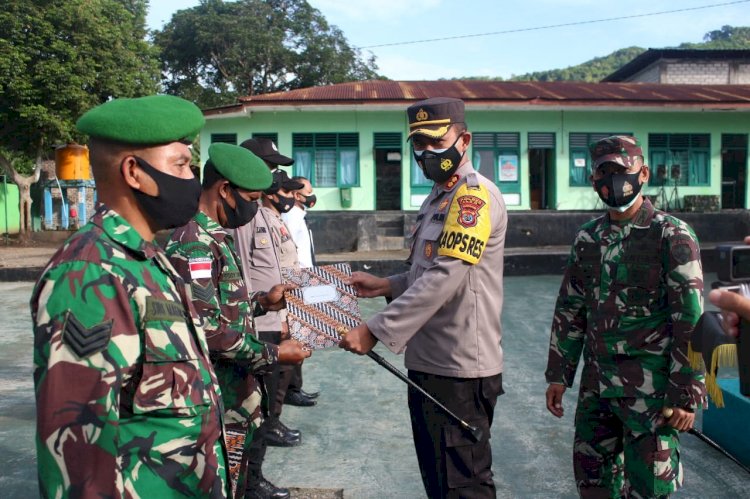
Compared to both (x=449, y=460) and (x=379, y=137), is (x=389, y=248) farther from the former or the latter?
(x=449, y=460)

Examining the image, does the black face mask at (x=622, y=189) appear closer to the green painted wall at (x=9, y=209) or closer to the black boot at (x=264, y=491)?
the black boot at (x=264, y=491)

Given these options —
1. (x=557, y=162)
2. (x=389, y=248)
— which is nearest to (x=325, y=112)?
(x=389, y=248)

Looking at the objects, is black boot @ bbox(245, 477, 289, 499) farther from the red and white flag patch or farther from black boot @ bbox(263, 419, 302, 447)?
the red and white flag patch

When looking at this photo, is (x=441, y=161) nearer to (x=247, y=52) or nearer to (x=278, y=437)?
(x=278, y=437)

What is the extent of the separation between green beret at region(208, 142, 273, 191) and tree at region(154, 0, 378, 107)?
1256 inches

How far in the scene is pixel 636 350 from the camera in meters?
2.71

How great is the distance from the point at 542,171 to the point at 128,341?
1990cm

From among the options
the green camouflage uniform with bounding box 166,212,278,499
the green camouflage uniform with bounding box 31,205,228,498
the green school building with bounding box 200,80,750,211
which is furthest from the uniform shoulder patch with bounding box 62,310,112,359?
the green school building with bounding box 200,80,750,211

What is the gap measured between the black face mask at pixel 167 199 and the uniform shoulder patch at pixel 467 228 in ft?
3.69

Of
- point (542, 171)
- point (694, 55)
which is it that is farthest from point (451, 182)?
point (694, 55)

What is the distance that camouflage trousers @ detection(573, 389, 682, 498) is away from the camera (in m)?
2.57

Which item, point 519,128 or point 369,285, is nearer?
point 369,285

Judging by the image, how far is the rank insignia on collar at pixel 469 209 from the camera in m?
2.51

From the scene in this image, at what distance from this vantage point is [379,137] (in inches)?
745
